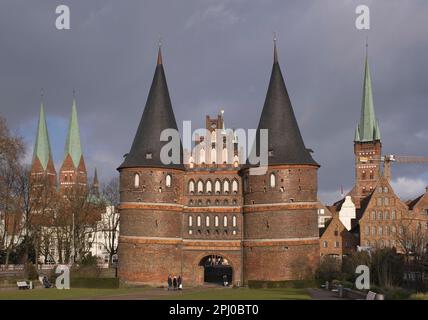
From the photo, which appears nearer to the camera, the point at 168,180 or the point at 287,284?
the point at 287,284

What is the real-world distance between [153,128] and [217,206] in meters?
8.85

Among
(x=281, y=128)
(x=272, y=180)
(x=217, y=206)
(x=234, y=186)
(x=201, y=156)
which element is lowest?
(x=217, y=206)

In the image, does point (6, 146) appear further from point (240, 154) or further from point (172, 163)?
point (240, 154)

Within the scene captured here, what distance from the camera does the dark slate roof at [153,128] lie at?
6356 centimetres

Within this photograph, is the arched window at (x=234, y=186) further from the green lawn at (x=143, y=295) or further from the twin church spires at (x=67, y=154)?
the twin church spires at (x=67, y=154)

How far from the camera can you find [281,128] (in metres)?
63.0

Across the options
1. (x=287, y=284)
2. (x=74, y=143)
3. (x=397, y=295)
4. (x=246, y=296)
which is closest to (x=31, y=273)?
(x=287, y=284)

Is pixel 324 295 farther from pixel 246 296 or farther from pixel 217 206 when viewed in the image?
pixel 217 206

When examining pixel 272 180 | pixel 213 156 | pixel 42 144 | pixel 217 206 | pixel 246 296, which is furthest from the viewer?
pixel 42 144

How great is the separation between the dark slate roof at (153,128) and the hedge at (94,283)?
1079 centimetres

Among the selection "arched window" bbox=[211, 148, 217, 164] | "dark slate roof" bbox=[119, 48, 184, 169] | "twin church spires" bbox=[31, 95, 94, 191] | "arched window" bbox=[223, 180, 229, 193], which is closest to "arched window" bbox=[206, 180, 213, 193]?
"arched window" bbox=[223, 180, 229, 193]

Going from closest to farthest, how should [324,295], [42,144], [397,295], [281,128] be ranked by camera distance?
[397,295]
[324,295]
[281,128]
[42,144]

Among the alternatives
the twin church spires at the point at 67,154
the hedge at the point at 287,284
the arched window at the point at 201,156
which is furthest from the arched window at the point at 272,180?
the twin church spires at the point at 67,154
